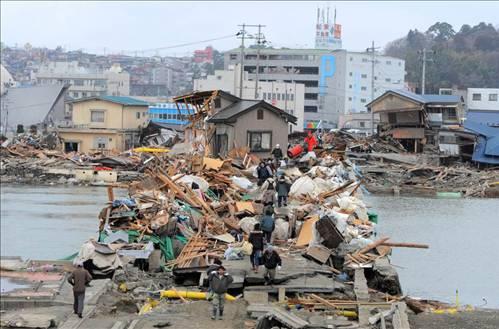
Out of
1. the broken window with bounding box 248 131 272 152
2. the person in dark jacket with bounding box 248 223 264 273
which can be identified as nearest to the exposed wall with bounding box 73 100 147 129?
the broken window with bounding box 248 131 272 152

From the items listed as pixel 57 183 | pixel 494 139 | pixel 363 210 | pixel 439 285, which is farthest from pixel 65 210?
pixel 494 139

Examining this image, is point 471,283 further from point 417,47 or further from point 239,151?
point 417,47

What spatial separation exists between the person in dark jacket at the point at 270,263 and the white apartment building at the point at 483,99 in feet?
138

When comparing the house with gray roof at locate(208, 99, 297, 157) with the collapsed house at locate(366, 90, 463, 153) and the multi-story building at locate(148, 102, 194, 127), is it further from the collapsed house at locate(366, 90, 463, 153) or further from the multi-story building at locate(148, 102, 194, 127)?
the multi-story building at locate(148, 102, 194, 127)

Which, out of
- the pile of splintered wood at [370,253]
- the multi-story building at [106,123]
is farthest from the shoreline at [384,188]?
the pile of splintered wood at [370,253]

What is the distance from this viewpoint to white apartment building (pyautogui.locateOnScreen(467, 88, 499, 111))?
174 feet

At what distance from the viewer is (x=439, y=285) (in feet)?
59.6

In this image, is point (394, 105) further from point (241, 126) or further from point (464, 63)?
point (464, 63)

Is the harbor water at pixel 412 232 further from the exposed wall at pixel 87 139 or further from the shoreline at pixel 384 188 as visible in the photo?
the exposed wall at pixel 87 139

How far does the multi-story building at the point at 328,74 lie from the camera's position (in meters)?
76.6

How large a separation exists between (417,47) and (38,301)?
3721 inches

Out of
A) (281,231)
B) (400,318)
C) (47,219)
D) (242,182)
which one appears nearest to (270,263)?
(400,318)

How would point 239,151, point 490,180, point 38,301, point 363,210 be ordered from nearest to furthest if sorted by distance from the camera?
1. point 38,301
2. point 363,210
3. point 239,151
4. point 490,180

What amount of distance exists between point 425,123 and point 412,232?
2049cm
